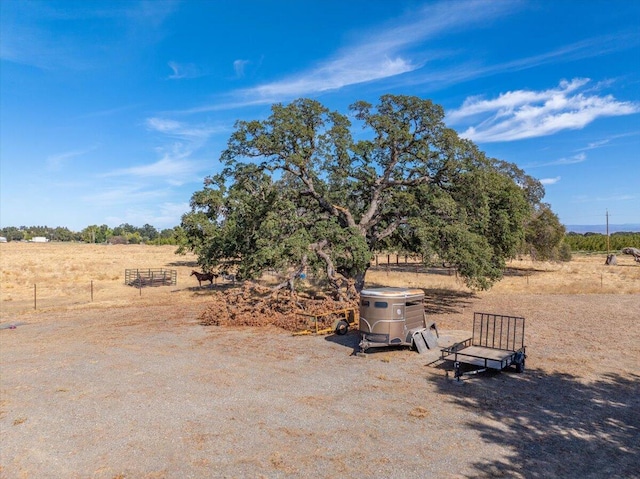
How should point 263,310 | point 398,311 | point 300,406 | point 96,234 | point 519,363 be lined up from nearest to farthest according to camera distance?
1. point 300,406
2. point 519,363
3. point 398,311
4. point 263,310
5. point 96,234


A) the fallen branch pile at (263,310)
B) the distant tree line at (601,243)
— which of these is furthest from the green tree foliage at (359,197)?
the distant tree line at (601,243)

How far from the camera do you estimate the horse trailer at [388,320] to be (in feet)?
43.6

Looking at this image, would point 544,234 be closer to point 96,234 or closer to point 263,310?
point 263,310

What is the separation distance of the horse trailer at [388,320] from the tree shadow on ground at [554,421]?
8.01 ft

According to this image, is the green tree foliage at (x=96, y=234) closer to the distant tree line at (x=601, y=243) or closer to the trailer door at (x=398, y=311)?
the distant tree line at (x=601, y=243)

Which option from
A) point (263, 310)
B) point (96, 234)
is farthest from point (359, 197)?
point (96, 234)

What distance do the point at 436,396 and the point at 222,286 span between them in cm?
2698

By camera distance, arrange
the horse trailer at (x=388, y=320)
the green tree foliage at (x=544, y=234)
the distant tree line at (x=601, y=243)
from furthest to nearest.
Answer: the distant tree line at (x=601, y=243) < the green tree foliage at (x=544, y=234) < the horse trailer at (x=388, y=320)

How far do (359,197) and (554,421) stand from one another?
18.4 m

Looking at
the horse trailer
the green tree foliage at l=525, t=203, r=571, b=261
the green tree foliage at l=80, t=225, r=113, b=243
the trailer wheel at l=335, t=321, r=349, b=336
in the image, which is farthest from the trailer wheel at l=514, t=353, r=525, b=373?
the green tree foliage at l=80, t=225, r=113, b=243

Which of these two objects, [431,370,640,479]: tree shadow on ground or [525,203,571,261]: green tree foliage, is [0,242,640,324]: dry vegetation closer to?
[525,203,571,261]: green tree foliage

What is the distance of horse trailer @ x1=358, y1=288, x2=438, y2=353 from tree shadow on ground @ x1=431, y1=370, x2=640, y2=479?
2443mm

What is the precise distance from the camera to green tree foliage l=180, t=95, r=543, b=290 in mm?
20484

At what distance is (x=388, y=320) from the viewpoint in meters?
13.3
